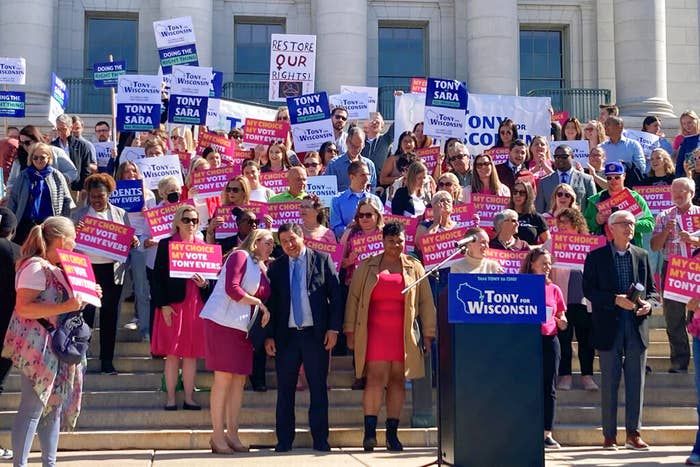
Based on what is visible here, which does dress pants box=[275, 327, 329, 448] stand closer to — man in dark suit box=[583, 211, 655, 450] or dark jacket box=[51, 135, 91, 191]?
man in dark suit box=[583, 211, 655, 450]

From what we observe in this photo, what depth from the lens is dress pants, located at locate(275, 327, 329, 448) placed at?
11.0 metres

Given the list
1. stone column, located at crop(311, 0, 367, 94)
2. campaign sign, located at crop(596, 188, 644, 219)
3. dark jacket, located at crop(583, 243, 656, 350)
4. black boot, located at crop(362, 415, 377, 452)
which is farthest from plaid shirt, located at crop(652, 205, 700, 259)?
stone column, located at crop(311, 0, 367, 94)

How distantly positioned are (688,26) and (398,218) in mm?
21297

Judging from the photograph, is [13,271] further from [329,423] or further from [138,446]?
[329,423]

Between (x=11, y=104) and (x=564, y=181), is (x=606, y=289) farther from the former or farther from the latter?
(x=11, y=104)

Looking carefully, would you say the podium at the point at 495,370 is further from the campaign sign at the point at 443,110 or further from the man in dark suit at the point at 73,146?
Result: the man in dark suit at the point at 73,146

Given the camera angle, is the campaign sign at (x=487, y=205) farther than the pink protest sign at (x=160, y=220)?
Yes

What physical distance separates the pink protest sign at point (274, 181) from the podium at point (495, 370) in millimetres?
6498

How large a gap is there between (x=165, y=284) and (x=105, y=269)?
121cm

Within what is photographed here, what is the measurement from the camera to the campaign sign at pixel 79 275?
8.87 meters

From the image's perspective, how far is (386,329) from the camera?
11.2 m

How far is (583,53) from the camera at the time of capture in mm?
31703

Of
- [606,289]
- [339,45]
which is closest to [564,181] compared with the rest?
[606,289]

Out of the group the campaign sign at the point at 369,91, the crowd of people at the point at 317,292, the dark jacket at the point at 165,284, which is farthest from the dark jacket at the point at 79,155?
the campaign sign at the point at 369,91
